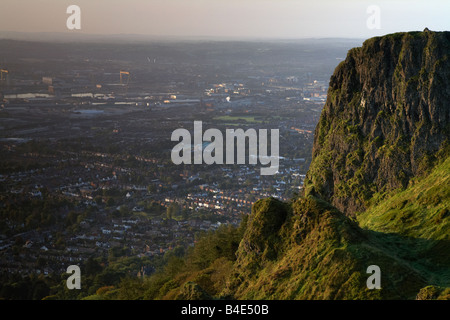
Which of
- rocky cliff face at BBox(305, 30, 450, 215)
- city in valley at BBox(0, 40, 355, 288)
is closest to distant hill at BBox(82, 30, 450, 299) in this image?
rocky cliff face at BBox(305, 30, 450, 215)

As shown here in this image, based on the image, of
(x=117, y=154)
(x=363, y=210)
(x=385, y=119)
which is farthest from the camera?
(x=117, y=154)

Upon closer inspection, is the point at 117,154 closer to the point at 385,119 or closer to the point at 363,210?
the point at 385,119

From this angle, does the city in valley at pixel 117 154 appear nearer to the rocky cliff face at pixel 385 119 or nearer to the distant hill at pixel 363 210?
the distant hill at pixel 363 210

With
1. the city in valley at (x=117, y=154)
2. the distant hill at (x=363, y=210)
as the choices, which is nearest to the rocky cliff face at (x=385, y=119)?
the distant hill at (x=363, y=210)

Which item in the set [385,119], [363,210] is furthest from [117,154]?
[363,210]

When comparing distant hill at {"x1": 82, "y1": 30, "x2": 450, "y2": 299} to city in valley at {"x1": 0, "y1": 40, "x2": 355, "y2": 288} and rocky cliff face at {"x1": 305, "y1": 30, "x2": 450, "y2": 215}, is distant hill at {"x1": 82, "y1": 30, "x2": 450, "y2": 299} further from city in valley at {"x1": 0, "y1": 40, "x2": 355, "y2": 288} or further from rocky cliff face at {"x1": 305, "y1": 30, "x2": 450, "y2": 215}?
city in valley at {"x1": 0, "y1": 40, "x2": 355, "y2": 288}

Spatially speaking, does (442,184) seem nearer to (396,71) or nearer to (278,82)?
(396,71)
